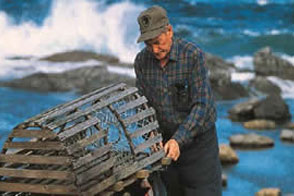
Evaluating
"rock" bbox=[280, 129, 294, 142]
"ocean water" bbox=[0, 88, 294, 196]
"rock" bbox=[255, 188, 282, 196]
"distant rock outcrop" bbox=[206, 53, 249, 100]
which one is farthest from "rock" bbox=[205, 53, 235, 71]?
"rock" bbox=[255, 188, 282, 196]

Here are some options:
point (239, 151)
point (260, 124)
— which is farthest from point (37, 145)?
point (260, 124)

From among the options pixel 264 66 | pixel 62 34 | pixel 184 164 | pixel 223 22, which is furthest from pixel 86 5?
pixel 184 164

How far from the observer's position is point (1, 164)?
3.70 m

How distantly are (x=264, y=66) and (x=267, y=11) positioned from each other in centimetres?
89

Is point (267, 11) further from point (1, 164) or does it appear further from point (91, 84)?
point (1, 164)

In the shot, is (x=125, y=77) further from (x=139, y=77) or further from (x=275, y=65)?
(x=139, y=77)

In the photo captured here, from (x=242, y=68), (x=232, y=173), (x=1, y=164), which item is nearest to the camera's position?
(x=1, y=164)

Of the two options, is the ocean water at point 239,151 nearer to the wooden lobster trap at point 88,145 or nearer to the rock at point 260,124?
the rock at point 260,124

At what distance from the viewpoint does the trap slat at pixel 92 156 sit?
336cm

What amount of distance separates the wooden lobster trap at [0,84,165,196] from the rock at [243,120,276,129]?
662 cm

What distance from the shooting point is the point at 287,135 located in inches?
400

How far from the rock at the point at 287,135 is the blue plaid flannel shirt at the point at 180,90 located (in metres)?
6.33

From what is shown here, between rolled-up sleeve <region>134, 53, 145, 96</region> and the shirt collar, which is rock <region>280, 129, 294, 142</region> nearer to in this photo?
rolled-up sleeve <region>134, 53, 145, 96</region>

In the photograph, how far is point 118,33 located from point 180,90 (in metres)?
7.03
